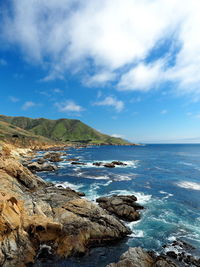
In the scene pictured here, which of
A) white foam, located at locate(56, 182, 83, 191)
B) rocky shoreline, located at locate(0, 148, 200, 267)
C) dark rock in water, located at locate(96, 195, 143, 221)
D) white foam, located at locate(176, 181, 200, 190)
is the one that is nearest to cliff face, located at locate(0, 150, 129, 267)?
rocky shoreline, located at locate(0, 148, 200, 267)

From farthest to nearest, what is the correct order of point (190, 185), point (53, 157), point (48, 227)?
point (53, 157) < point (190, 185) < point (48, 227)

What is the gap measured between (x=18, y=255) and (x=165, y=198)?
34.5 m

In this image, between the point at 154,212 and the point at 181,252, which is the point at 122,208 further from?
the point at 181,252

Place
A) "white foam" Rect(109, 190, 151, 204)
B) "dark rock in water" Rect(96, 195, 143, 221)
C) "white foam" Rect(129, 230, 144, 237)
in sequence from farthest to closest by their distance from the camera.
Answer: "white foam" Rect(109, 190, 151, 204)
"dark rock in water" Rect(96, 195, 143, 221)
"white foam" Rect(129, 230, 144, 237)

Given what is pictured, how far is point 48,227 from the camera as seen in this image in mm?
20547

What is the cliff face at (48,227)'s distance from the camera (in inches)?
706

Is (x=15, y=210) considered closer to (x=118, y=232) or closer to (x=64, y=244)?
(x=64, y=244)

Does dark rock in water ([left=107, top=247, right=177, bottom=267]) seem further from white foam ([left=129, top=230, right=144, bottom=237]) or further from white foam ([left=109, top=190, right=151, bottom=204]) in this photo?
white foam ([left=109, top=190, right=151, bottom=204])

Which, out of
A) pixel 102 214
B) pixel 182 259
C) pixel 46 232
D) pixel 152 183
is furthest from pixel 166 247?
pixel 152 183

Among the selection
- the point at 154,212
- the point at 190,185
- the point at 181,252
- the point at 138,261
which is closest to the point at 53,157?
the point at 190,185

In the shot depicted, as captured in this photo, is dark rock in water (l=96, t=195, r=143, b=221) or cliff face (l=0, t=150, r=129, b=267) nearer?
cliff face (l=0, t=150, r=129, b=267)

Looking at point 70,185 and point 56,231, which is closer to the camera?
point 56,231

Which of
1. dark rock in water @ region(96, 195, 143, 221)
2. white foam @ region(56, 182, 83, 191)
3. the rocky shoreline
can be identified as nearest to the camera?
the rocky shoreline

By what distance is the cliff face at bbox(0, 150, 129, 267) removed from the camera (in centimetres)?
1794
